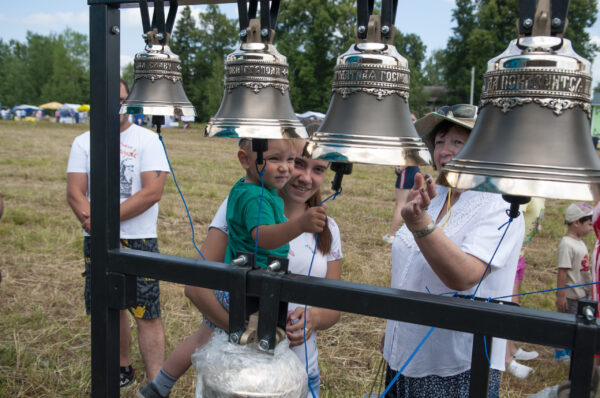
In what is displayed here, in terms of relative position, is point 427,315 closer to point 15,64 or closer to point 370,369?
point 370,369

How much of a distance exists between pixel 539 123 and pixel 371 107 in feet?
1.41

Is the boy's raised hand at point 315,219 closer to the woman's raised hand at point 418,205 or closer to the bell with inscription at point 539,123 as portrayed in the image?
the woman's raised hand at point 418,205

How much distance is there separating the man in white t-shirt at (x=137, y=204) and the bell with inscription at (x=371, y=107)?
7.58 ft

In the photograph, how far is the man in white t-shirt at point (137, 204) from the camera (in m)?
3.43

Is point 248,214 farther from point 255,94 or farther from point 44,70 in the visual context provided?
point 44,70

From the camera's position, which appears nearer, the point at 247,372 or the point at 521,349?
the point at 247,372

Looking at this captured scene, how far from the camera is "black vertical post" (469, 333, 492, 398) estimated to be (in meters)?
1.47

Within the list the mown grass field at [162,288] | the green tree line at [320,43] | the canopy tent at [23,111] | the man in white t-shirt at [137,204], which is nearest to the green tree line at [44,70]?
the canopy tent at [23,111]

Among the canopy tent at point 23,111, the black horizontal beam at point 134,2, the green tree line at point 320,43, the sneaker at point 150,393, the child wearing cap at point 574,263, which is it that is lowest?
the sneaker at point 150,393

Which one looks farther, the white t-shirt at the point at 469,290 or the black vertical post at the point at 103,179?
the white t-shirt at the point at 469,290

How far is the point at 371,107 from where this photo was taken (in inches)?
55.1

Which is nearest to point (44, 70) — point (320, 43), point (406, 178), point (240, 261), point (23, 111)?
point (23, 111)

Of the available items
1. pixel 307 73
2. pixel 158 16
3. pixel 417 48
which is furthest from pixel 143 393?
pixel 417 48

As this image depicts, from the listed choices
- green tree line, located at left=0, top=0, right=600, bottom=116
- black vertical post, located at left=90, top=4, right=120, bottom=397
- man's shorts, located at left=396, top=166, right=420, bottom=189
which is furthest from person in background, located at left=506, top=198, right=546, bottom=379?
green tree line, located at left=0, top=0, right=600, bottom=116
